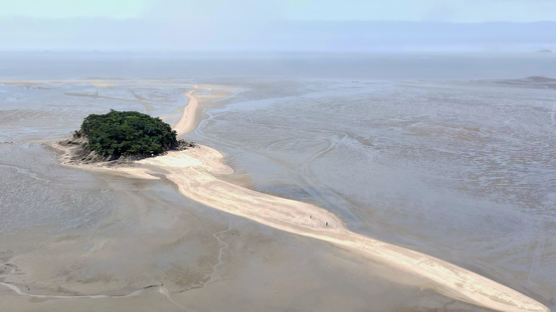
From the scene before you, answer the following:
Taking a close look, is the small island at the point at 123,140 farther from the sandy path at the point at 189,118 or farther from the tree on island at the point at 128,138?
the sandy path at the point at 189,118

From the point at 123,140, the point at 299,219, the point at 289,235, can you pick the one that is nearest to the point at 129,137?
the point at 123,140

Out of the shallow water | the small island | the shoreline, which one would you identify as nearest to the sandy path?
the shallow water

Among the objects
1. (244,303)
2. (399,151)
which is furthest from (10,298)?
(399,151)

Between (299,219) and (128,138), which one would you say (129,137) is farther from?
(299,219)

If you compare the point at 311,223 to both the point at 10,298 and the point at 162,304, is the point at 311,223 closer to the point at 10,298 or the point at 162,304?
the point at 162,304

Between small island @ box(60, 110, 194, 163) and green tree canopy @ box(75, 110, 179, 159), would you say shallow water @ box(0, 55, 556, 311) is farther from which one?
green tree canopy @ box(75, 110, 179, 159)

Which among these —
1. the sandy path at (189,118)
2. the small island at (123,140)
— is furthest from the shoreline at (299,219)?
the sandy path at (189,118)
